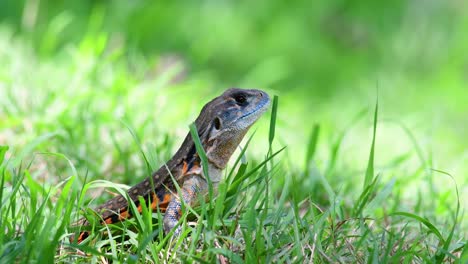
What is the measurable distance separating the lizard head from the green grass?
0.17 m

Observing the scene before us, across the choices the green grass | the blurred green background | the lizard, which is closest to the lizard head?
the lizard

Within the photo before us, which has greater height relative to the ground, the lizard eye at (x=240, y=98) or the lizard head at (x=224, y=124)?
the lizard eye at (x=240, y=98)

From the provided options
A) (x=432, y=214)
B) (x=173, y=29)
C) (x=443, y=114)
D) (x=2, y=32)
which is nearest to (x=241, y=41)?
(x=173, y=29)

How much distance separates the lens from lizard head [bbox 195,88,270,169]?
4.18 meters

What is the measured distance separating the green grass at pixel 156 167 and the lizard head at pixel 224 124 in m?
0.17

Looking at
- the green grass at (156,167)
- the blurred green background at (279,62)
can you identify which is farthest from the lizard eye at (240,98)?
the blurred green background at (279,62)

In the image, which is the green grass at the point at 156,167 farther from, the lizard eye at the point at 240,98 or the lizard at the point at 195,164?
the lizard eye at the point at 240,98

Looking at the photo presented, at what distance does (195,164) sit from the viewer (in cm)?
406

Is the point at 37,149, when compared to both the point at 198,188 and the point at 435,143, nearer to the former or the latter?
the point at 198,188

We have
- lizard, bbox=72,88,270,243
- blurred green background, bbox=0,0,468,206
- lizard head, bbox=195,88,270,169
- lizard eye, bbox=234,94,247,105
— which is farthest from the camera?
blurred green background, bbox=0,0,468,206

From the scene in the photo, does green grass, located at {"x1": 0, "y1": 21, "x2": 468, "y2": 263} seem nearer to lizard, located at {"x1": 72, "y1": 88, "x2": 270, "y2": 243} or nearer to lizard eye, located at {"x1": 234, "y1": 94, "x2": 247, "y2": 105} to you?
lizard, located at {"x1": 72, "y1": 88, "x2": 270, "y2": 243}

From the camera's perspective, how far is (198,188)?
13.1 feet

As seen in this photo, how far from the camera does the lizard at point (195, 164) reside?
383cm

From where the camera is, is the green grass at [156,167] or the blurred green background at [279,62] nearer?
the green grass at [156,167]
